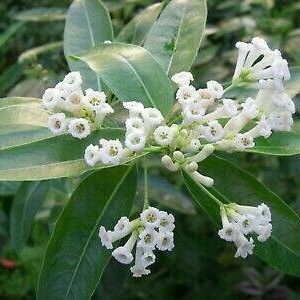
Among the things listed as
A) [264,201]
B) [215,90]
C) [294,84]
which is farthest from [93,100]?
[294,84]

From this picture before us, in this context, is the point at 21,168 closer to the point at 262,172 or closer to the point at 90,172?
the point at 90,172

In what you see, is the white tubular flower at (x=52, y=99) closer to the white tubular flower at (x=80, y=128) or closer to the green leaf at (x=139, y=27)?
the white tubular flower at (x=80, y=128)

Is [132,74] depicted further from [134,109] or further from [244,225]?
[244,225]

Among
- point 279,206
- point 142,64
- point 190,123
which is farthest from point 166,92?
point 279,206

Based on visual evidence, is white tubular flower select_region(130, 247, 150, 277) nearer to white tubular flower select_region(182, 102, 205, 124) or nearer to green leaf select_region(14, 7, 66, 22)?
white tubular flower select_region(182, 102, 205, 124)

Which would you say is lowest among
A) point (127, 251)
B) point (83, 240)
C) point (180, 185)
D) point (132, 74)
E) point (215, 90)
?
point (180, 185)

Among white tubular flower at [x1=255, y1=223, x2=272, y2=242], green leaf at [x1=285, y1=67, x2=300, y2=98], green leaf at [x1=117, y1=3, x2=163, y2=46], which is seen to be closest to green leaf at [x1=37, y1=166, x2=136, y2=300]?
white tubular flower at [x1=255, y1=223, x2=272, y2=242]
